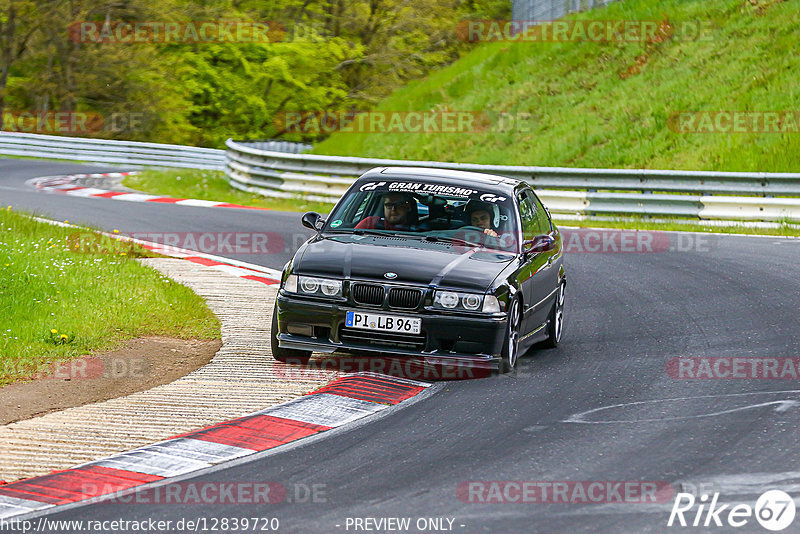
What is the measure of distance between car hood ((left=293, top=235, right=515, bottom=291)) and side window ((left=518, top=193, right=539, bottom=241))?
57cm

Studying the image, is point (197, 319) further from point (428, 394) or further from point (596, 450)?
point (596, 450)

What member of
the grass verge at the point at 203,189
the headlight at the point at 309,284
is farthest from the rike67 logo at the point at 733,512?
the grass verge at the point at 203,189

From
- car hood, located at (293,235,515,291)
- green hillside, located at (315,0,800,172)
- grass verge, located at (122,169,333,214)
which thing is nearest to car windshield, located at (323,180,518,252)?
car hood, located at (293,235,515,291)

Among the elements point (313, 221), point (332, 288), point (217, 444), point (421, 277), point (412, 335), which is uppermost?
point (313, 221)

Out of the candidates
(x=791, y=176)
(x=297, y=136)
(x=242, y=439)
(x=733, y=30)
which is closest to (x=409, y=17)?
(x=297, y=136)

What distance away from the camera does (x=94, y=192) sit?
1019 inches

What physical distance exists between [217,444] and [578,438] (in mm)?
2148

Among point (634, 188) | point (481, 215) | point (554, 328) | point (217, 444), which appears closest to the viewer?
point (217, 444)

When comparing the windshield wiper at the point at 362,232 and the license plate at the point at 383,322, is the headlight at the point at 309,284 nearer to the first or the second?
the license plate at the point at 383,322

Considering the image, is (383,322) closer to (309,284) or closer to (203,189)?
(309,284)

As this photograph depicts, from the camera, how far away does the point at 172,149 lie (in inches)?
1406

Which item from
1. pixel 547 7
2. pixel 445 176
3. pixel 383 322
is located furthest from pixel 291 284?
pixel 547 7

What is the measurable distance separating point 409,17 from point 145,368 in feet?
149

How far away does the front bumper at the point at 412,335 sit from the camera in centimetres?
850
